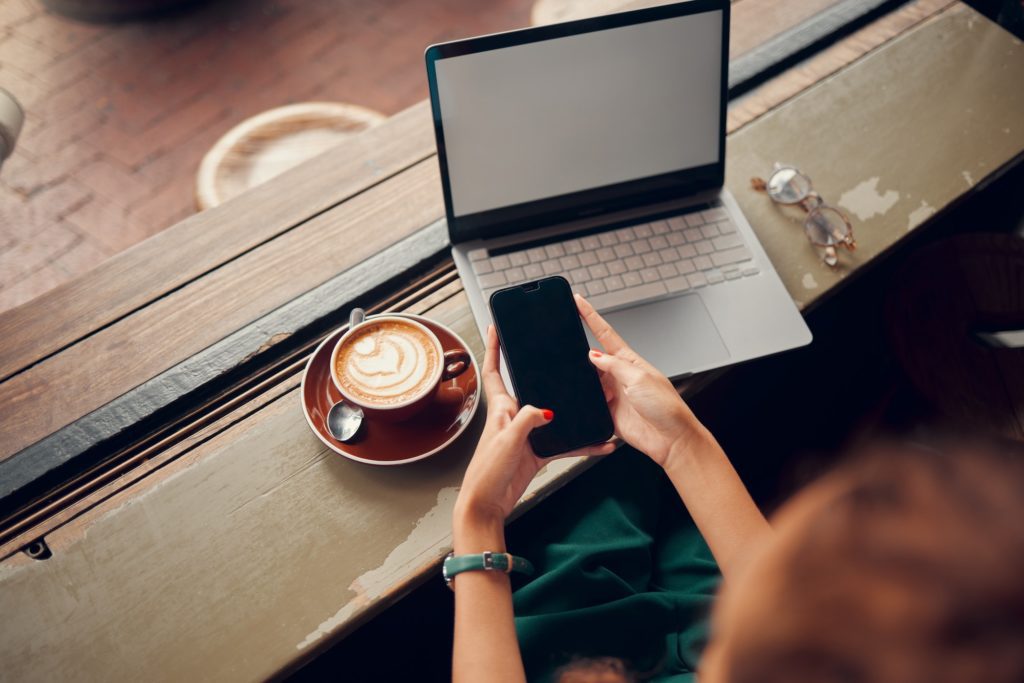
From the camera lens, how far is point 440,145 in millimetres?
969

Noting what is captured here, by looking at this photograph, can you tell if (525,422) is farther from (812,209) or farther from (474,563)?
(812,209)

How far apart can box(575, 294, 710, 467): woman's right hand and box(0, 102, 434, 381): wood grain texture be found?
503 millimetres

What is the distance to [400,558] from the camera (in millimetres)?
850

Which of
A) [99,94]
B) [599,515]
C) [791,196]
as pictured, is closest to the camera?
[599,515]

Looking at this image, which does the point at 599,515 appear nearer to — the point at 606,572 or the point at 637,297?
the point at 606,572

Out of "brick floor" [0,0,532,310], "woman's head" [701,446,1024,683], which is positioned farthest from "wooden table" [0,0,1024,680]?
"brick floor" [0,0,532,310]

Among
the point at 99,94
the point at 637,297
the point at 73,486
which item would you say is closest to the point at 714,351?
the point at 637,297

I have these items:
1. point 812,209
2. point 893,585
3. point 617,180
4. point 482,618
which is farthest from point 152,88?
point 893,585

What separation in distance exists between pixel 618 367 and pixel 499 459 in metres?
0.19

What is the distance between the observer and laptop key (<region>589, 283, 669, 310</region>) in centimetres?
105

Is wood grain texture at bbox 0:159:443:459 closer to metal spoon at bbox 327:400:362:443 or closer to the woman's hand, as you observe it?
metal spoon at bbox 327:400:362:443

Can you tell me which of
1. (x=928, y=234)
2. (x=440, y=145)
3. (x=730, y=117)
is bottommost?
(x=928, y=234)

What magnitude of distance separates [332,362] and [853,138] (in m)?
0.98

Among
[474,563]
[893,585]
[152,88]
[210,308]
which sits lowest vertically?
[152,88]
